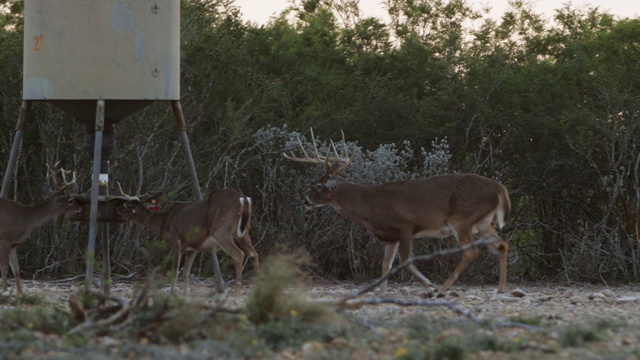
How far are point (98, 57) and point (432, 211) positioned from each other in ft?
12.5

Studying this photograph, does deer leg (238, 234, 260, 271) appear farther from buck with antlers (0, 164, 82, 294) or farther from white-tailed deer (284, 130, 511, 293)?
buck with antlers (0, 164, 82, 294)

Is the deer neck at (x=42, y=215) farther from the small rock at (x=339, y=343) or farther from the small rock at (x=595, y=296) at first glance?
the small rock at (x=339, y=343)

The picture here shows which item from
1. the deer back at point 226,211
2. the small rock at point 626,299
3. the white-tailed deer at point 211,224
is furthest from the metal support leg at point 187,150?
the small rock at point 626,299

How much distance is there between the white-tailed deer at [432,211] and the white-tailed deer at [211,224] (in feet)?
3.98

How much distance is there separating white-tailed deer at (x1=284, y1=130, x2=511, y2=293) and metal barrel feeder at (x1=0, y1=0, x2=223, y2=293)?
2054 millimetres

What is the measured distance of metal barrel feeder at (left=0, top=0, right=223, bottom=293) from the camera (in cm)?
1105

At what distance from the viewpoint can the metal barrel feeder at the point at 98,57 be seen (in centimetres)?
1105

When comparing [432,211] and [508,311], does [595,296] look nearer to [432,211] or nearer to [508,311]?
[432,211]

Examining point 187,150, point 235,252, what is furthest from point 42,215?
point 235,252

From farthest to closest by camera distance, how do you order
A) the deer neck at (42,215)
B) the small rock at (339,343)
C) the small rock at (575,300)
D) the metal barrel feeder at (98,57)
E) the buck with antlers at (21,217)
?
1. the deer neck at (42,215)
2. the buck with antlers at (21,217)
3. the metal barrel feeder at (98,57)
4. the small rock at (575,300)
5. the small rock at (339,343)

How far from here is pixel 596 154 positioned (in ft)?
47.8

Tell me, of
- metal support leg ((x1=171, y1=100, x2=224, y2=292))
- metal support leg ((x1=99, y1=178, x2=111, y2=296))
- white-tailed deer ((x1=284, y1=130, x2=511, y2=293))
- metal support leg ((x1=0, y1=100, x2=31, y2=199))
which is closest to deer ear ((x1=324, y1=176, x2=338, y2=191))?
white-tailed deer ((x1=284, y1=130, x2=511, y2=293))

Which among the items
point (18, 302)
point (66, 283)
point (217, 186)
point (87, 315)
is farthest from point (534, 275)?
point (87, 315)

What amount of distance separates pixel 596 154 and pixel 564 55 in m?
1.74
